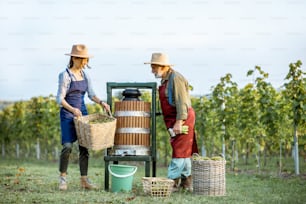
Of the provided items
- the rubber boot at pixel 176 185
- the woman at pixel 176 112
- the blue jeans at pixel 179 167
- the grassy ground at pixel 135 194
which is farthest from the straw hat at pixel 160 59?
the grassy ground at pixel 135 194

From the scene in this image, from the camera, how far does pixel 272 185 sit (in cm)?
911

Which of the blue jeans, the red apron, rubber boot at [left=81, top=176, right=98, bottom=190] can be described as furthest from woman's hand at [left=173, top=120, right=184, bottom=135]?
rubber boot at [left=81, top=176, right=98, bottom=190]

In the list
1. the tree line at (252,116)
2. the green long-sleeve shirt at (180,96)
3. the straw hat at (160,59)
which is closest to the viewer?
the green long-sleeve shirt at (180,96)

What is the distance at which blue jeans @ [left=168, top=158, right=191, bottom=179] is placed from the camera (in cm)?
755

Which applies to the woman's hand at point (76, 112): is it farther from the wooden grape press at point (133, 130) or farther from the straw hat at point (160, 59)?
the straw hat at point (160, 59)

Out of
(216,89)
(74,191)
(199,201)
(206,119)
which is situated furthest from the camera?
(206,119)

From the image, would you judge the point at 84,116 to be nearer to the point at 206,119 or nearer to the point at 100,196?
the point at 100,196

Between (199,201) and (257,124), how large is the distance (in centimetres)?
608

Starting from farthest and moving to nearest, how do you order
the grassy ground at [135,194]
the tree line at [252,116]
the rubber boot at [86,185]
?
1. the tree line at [252,116]
2. the rubber boot at [86,185]
3. the grassy ground at [135,194]

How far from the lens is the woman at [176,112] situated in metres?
7.38

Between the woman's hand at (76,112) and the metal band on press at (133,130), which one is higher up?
the woman's hand at (76,112)

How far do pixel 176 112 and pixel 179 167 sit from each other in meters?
0.68

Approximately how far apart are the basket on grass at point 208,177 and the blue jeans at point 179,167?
17 cm

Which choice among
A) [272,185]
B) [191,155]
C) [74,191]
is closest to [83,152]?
[74,191]
